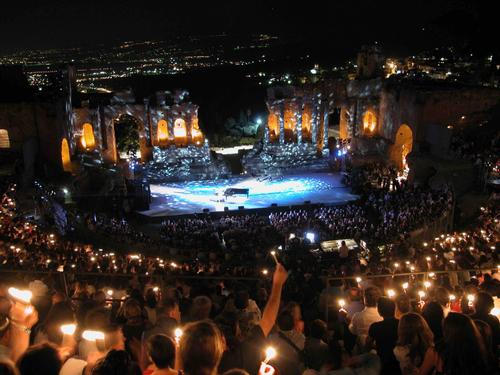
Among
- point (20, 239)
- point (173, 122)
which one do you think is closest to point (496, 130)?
point (173, 122)

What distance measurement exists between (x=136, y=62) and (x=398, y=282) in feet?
206

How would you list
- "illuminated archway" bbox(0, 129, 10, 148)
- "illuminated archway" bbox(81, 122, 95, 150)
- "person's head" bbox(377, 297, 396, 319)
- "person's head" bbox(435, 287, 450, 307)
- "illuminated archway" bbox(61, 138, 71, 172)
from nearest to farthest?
"person's head" bbox(377, 297, 396, 319) < "person's head" bbox(435, 287, 450, 307) < "illuminated archway" bbox(0, 129, 10, 148) < "illuminated archway" bbox(61, 138, 71, 172) < "illuminated archway" bbox(81, 122, 95, 150)

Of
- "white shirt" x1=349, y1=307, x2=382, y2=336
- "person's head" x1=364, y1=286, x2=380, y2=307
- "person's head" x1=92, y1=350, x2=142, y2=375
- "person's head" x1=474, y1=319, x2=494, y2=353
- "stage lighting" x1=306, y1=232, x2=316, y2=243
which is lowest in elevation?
"stage lighting" x1=306, y1=232, x2=316, y2=243

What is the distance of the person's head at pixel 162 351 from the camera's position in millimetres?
4258

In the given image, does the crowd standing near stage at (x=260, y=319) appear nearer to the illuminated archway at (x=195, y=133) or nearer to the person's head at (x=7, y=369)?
the person's head at (x=7, y=369)

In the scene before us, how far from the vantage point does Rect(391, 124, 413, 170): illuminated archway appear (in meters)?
28.1

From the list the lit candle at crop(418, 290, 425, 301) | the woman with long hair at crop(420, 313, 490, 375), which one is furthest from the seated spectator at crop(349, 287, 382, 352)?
the lit candle at crop(418, 290, 425, 301)

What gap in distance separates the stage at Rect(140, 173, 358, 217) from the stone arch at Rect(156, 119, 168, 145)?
2999mm

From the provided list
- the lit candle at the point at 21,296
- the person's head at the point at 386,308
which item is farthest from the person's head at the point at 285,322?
the lit candle at the point at 21,296

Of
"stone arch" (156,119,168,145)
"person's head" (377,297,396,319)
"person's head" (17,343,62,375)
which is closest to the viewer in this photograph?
"person's head" (17,343,62,375)

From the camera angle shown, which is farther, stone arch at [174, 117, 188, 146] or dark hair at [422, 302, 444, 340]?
stone arch at [174, 117, 188, 146]

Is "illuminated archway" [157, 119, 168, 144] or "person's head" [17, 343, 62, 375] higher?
"person's head" [17, 343, 62, 375]

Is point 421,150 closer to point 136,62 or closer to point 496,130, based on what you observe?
point 496,130

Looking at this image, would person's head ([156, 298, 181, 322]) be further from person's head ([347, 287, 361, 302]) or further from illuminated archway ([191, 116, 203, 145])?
illuminated archway ([191, 116, 203, 145])
